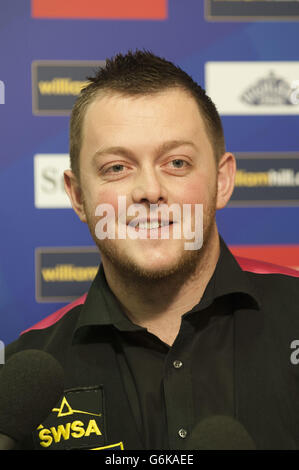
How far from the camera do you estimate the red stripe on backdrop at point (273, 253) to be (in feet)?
5.25

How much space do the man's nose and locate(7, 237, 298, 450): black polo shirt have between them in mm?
236

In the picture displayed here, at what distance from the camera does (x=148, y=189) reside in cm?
96

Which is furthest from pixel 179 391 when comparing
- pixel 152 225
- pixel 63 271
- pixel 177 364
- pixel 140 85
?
pixel 63 271

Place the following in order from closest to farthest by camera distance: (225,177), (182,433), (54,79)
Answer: (182,433) → (225,177) → (54,79)

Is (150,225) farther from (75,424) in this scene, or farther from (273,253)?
(273,253)

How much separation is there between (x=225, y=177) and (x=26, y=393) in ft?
2.12

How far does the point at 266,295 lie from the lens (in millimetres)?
1110

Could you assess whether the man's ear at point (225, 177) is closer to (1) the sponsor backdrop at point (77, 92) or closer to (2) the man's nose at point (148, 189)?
(2) the man's nose at point (148, 189)

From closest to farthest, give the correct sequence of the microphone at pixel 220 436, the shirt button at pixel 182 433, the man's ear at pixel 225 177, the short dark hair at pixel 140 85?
the microphone at pixel 220 436
the shirt button at pixel 182 433
the short dark hair at pixel 140 85
the man's ear at pixel 225 177

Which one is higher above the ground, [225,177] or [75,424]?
[225,177]

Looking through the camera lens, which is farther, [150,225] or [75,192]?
[75,192]

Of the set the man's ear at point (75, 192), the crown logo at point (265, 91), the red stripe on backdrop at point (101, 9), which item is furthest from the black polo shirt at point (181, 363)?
the red stripe on backdrop at point (101, 9)
